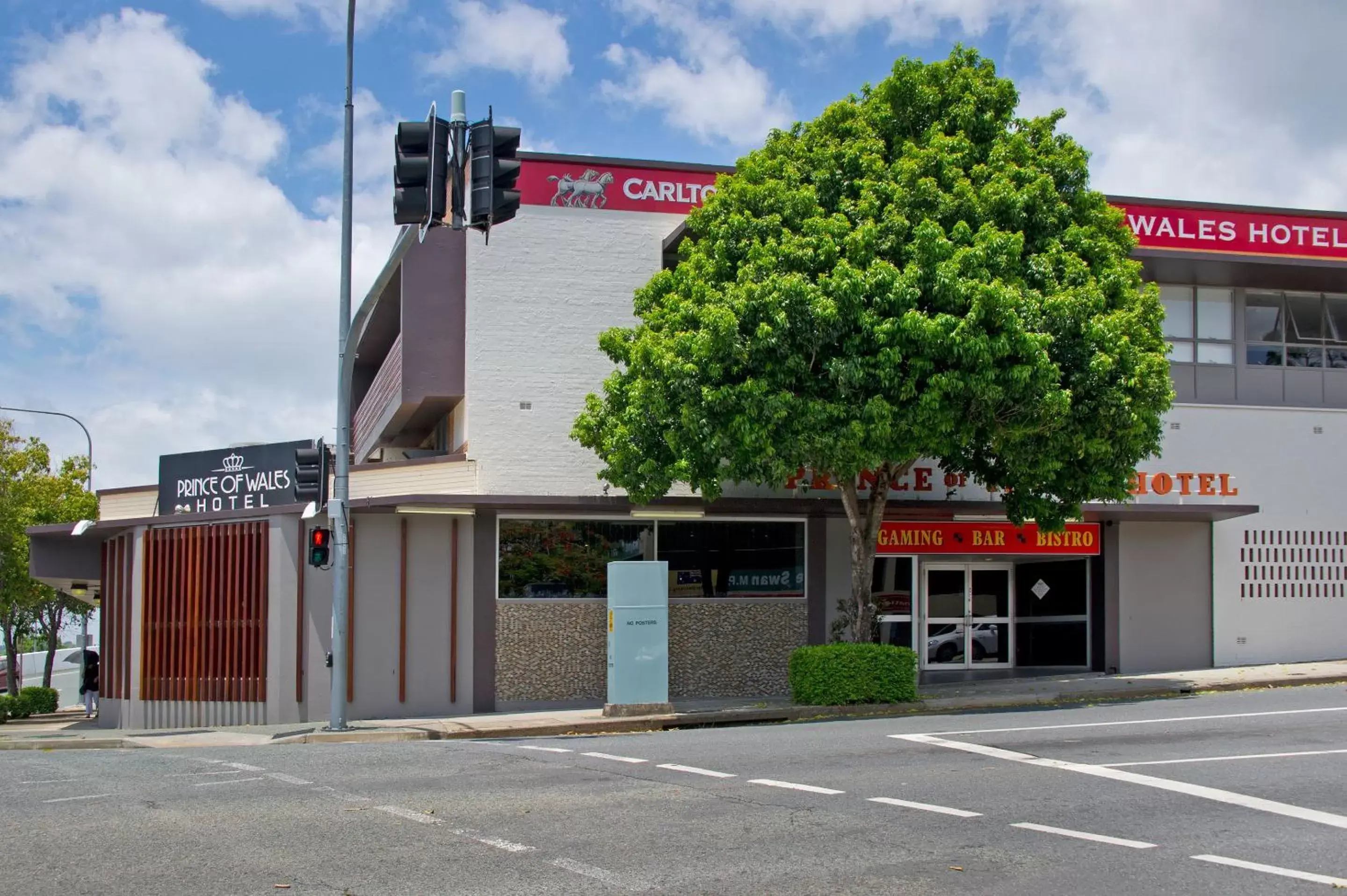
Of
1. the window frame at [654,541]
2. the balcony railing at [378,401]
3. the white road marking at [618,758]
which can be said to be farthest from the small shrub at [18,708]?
the white road marking at [618,758]

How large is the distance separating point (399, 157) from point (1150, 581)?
642 inches

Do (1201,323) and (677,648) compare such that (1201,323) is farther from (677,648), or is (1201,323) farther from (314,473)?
(314,473)

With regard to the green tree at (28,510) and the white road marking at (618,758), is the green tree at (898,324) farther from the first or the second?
the green tree at (28,510)

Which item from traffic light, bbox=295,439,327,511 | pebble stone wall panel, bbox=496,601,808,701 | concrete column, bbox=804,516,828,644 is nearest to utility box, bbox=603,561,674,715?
pebble stone wall panel, bbox=496,601,808,701

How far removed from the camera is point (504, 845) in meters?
8.70

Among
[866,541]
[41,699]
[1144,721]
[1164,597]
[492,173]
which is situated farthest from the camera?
[41,699]

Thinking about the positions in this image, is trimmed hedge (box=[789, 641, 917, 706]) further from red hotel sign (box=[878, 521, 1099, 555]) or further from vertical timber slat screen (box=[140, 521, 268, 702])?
vertical timber slat screen (box=[140, 521, 268, 702])

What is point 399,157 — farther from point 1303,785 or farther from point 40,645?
point 40,645

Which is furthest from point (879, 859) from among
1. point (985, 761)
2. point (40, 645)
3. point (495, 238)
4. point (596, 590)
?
point (40, 645)

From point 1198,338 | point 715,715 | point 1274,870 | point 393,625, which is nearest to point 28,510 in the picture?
point 393,625

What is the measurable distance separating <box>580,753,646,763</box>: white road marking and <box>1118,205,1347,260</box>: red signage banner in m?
15.3

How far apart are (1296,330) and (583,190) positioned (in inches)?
558

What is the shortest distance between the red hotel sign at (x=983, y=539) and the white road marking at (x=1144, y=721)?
684 centimetres

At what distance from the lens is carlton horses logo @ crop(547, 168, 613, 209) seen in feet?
73.2
